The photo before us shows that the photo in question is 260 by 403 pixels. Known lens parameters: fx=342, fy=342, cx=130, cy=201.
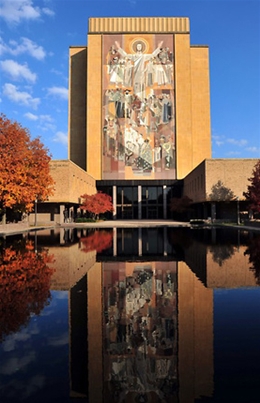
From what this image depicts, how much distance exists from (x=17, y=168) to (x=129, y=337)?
34908mm

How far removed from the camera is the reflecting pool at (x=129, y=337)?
14.0 ft

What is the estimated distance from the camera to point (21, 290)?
29.7 feet

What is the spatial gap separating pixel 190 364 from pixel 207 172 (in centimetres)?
5234

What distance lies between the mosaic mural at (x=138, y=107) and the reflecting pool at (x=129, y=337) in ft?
220

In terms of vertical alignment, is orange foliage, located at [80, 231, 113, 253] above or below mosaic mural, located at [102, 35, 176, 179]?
below

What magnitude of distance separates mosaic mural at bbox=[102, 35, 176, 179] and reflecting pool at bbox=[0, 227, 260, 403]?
220ft

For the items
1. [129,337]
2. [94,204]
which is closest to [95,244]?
[129,337]

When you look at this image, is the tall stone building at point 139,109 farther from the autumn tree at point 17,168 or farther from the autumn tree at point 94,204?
the autumn tree at point 17,168

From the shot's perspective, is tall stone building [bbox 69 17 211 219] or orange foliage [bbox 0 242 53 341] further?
tall stone building [bbox 69 17 211 219]

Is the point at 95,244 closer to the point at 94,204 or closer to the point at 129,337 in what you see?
the point at 129,337

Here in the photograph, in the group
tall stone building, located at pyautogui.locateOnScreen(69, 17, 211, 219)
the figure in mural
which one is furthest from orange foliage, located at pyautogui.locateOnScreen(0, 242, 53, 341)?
the figure in mural

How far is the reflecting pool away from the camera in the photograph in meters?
4.27

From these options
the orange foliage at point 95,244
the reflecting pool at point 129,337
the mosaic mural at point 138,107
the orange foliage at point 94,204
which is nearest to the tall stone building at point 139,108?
the mosaic mural at point 138,107

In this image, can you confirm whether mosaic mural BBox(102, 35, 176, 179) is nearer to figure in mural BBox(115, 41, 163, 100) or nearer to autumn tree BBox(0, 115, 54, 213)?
figure in mural BBox(115, 41, 163, 100)
